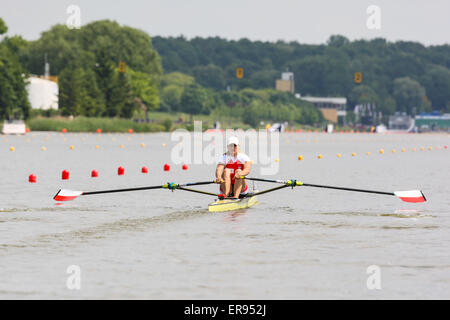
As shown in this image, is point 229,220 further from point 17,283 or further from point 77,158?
point 77,158

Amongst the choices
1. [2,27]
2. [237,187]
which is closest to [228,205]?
[237,187]

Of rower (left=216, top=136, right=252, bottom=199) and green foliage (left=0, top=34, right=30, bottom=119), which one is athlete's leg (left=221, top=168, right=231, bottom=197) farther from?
green foliage (left=0, top=34, right=30, bottom=119)

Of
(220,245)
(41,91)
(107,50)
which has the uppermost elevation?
(107,50)

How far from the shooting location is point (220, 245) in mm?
16906

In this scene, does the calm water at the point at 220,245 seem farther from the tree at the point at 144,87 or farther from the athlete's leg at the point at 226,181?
the tree at the point at 144,87

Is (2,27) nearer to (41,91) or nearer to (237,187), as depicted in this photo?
(41,91)

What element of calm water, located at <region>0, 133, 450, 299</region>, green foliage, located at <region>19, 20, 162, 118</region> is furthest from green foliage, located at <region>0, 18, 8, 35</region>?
calm water, located at <region>0, 133, 450, 299</region>

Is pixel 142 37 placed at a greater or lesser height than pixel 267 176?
greater

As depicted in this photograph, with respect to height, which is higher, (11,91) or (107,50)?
(107,50)

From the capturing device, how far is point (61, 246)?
16.6 meters

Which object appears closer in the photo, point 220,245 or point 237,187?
point 220,245
